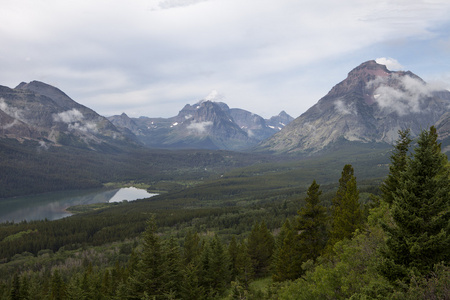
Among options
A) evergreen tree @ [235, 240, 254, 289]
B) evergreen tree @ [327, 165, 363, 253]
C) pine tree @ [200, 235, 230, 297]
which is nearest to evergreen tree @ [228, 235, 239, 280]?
evergreen tree @ [235, 240, 254, 289]

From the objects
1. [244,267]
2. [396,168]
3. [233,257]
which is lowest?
[244,267]

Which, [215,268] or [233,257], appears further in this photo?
[233,257]

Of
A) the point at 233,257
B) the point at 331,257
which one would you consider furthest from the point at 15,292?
the point at 331,257

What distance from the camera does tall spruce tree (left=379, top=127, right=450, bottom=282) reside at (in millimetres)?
18281

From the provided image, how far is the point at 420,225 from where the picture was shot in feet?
62.5

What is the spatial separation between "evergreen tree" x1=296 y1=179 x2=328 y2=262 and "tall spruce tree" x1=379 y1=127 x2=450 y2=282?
2048cm

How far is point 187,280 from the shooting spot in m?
45.4

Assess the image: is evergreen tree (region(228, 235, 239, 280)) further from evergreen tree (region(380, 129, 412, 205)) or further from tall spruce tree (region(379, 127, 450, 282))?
tall spruce tree (region(379, 127, 450, 282))

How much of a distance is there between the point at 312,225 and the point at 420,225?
872 inches

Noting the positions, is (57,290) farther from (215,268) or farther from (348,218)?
(348,218)

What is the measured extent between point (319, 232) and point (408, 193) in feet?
77.6

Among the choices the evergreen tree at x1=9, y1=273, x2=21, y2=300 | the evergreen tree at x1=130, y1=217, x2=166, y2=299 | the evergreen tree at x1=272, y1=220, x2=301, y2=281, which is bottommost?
the evergreen tree at x1=9, y1=273, x2=21, y2=300

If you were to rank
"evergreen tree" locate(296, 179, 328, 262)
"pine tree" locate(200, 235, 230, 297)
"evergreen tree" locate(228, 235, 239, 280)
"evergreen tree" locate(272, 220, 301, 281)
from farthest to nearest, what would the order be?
"evergreen tree" locate(228, 235, 239, 280), "pine tree" locate(200, 235, 230, 297), "evergreen tree" locate(272, 220, 301, 281), "evergreen tree" locate(296, 179, 328, 262)

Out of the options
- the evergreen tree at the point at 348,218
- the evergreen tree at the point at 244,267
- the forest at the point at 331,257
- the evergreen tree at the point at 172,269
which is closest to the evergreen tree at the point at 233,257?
the forest at the point at 331,257
